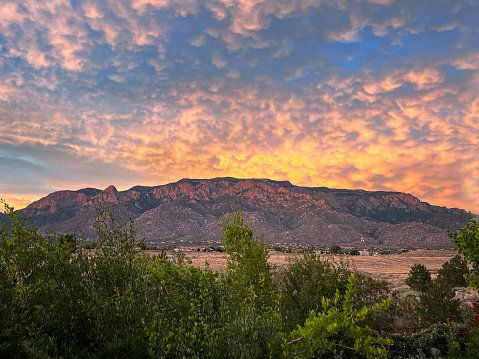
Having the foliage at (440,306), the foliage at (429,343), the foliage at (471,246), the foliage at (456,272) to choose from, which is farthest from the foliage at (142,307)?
the foliage at (456,272)

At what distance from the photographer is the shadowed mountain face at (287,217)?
110 metres

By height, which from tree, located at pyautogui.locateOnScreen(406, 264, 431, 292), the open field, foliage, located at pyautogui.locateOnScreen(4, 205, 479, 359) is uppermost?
foliage, located at pyautogui.locateOnScreen(4, 205, 479, 359)

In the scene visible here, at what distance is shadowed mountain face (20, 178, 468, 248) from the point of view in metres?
110

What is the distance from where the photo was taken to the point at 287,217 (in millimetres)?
137125

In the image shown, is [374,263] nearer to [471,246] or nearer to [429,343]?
[429,343]

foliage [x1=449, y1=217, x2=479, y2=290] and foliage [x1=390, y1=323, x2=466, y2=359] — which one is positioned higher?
foliage [x1=449, y1=217, x2=479, y2=290]

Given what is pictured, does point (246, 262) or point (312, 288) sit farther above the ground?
point (246, 262)

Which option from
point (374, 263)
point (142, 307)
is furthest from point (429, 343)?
point (374, 263)

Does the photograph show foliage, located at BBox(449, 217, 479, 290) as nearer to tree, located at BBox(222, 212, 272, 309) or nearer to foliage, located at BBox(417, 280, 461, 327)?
tree, located at BBox(222, 212, 272, 309)

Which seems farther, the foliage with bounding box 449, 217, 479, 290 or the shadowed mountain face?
the shadowed mountain face

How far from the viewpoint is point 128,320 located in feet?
18.2

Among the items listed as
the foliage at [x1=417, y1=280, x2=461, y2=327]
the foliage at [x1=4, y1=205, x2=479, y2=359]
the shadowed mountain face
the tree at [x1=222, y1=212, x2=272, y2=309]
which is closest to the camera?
the foliage at [x1=4, y1=205, x2=479, y2=359]

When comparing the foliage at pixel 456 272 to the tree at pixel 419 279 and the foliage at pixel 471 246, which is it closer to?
the tree at pixel 419 279

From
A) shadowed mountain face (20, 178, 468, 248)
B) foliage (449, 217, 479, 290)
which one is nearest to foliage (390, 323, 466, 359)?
foliage (449, 217, 479, 290)
